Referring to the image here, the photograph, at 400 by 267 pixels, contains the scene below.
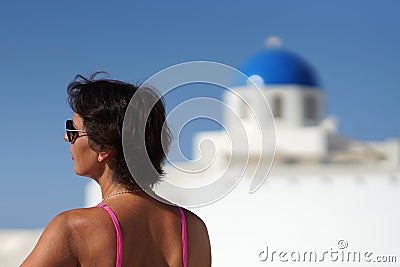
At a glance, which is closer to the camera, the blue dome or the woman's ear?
the woman's ear

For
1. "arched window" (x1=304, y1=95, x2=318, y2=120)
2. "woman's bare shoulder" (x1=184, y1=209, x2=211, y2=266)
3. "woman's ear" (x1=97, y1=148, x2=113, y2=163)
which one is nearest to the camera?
"woman's ear" (x1=97, y1=148, x2=113, y2=163)

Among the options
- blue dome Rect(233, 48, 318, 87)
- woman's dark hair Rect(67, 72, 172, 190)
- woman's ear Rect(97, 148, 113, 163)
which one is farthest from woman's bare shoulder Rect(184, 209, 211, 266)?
blue dome Rect(233, 48, 318, 87)

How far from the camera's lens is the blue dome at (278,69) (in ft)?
67.9

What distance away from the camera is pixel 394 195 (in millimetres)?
7203

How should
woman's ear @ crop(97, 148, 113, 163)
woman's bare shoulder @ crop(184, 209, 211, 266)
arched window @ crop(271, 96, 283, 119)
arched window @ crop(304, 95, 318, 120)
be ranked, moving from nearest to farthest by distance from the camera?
woman's ear @ crop(97, 148, 113, 163)
woman's bare shoulder @ crop(184, 209, 211, 266)
arched window @ crop(271, 96, 283, 119)
arched window @ crop(304, 95, 318, 120)

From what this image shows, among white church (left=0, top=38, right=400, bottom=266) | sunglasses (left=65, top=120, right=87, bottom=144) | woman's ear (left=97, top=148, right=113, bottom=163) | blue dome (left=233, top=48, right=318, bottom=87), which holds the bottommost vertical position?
white church (left=0, top=38, right=400, bottom=266)

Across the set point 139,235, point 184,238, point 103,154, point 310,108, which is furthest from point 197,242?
point 310,108

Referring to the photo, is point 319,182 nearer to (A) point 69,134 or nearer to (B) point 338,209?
(B) point 338,209

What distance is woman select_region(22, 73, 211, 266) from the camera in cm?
188

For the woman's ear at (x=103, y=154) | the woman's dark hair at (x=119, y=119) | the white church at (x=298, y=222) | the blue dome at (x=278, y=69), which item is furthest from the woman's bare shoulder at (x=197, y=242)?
the blue dome at (x=278, y=69)

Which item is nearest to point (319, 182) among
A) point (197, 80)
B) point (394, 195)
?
point (394, 195)

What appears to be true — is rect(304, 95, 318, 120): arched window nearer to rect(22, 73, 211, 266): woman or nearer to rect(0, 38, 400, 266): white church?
rect(0, 38, 400, 266): white church

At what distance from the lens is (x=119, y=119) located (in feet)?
6.42

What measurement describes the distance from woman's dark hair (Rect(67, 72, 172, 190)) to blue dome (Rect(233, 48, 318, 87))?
1841 cm
